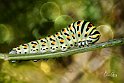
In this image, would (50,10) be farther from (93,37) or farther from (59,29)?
(93,37)

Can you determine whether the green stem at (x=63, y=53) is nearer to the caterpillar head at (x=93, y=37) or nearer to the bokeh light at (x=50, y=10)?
the caterpillar head at (x=93, y=37)

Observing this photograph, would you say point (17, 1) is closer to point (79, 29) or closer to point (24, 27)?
point (24, 27)

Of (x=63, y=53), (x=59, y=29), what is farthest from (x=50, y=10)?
(x=63, y=53)

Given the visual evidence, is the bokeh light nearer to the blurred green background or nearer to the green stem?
the blurred green background

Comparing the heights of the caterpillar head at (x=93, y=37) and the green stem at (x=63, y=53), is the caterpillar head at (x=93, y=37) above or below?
above

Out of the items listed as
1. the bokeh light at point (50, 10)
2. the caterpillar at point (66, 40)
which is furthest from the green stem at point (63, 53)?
the bokeh light at point (50, 10)
